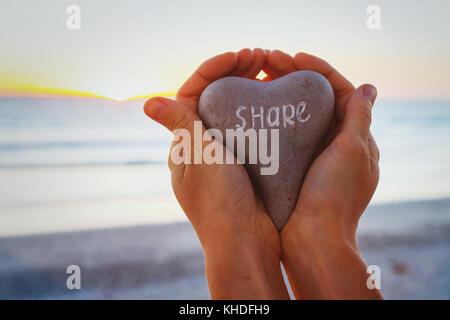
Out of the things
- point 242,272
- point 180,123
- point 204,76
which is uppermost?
point 204,76

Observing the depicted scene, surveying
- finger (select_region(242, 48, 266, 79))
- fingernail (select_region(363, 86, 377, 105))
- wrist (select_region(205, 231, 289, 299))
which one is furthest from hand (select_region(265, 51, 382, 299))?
finger (select_region(242, 48, 266, 79))

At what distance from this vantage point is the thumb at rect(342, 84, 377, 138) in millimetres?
1573

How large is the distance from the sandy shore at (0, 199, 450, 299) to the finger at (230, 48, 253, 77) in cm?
127

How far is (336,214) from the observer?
1508 mm

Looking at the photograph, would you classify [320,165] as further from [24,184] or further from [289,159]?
[24,184]

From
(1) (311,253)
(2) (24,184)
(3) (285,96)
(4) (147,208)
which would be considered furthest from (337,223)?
(2) (24,184)

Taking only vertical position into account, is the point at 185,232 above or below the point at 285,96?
below

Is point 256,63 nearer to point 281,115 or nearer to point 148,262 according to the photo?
point 281,115

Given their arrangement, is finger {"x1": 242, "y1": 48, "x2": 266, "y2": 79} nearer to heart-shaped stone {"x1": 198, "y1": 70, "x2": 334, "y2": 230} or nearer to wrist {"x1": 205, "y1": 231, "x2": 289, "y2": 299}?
heart-shaped stone {"x1": 198, "y1": 70, "x2": 334, "y2": 230}

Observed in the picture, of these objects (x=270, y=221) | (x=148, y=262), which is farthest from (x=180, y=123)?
(x=148, y=262)

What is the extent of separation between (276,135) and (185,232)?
1.35 metres

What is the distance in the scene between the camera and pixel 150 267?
237 cm

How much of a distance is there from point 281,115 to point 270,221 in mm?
422
